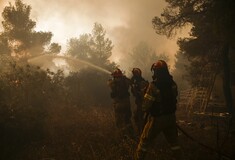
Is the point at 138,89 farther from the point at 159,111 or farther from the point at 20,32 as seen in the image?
the point at 20,32

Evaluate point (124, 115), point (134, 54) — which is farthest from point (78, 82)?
point (134, 54)

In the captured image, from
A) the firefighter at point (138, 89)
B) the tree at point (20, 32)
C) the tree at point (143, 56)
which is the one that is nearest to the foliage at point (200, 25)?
the firefighter at point (138, 89)

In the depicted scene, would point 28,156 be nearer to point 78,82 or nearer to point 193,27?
point 78,82

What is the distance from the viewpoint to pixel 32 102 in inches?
499

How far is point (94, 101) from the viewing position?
1716 cm

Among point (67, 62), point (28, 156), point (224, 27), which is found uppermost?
point (67, 62)

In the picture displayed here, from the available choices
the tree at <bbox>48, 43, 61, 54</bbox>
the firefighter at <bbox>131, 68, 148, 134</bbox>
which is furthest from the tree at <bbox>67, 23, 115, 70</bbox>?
the firefighter at <bbox>131, 68, 148, 134</bbox>

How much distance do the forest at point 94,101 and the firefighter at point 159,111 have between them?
24.8 inches

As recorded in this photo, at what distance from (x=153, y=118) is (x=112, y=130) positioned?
4.00m

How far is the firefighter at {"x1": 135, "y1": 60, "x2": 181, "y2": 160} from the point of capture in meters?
6.16

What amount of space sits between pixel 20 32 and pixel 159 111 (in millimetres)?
24369

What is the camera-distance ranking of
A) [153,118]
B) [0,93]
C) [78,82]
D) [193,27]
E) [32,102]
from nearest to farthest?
[153,118] → [0,93] → [32,102] → [193,27] → [78,82]

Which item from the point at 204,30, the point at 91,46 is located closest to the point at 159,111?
the point at 204,30

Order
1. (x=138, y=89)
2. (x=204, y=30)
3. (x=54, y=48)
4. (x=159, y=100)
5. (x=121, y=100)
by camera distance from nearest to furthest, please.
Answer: (x=159, y=100)
(x=121, y=100)
(x=138, y=89)
(x=204, y=30)
(x=54, y=48)
